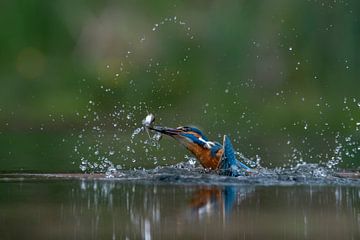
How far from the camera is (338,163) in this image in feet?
46.0

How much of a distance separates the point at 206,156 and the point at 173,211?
3222 millimetres

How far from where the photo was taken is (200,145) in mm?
12047

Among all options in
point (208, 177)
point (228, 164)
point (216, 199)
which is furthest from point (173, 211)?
point (228, 164)

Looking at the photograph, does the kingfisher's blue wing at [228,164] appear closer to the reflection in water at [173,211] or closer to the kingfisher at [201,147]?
the kingfisher at [201,147]

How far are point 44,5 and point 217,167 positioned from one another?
12.7 metres

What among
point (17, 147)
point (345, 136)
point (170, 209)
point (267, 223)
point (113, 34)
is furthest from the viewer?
point (113, 34)

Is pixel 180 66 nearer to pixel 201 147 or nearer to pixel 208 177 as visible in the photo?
pixel 201 147

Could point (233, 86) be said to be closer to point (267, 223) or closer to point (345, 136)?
point (345, 136)

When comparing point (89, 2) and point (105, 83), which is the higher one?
point (89, 2)

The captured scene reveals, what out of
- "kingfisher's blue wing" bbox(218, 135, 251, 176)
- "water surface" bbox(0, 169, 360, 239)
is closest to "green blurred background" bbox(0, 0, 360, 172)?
"kingfisher's blue wing" bbox(218, 135, 251, 176)

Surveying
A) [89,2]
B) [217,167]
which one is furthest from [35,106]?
[217,167]

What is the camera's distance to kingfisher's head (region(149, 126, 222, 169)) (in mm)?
12000

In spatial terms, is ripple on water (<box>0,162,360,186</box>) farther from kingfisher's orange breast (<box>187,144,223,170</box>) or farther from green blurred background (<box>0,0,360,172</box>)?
green blurred background (<box>0,0,360,172</box>)

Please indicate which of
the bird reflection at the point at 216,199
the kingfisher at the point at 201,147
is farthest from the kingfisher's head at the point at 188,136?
the bird reflection at the point at 216,199
